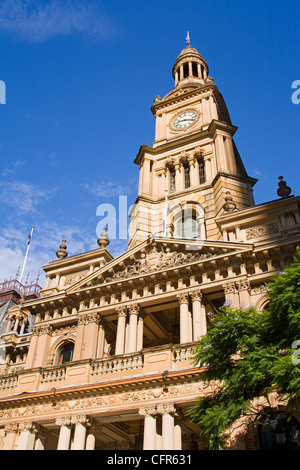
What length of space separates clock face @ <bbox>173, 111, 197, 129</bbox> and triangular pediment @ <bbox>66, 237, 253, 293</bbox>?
61.0 ft

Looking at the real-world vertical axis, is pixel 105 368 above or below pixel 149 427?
above

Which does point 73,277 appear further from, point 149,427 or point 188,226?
point 149,427

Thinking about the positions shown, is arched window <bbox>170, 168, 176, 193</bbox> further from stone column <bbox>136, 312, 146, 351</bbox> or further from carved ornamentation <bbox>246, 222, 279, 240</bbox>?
stone column <bbox>136, 312, 146, 351</bbox>

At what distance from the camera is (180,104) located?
45.7 metres

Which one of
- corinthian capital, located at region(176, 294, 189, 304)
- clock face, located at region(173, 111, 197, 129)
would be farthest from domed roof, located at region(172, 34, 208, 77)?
corinthian capital, located at region(176, 294, 189, 304)

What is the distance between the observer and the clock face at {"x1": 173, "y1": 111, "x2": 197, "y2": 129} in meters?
43.3

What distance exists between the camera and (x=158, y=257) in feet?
91.1

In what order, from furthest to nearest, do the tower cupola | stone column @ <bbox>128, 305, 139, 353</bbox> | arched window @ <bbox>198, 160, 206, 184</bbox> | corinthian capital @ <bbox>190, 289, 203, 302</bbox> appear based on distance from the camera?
the tower cupola → arched window @ <bbox>198, 160, 206, 184</bbox> → corinthian capital @ <bbox>190, 289, 203, 302</bbox> → stone column @ <bbox>128, 305, 139, 353</bbox>

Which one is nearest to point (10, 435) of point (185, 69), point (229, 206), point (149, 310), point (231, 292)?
point (149, 310)

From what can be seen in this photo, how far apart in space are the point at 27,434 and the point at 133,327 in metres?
7.60

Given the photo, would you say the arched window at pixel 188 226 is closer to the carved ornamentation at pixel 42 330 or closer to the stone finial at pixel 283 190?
the stone finial at pixel 283 190

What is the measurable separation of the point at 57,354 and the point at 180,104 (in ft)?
92.1
